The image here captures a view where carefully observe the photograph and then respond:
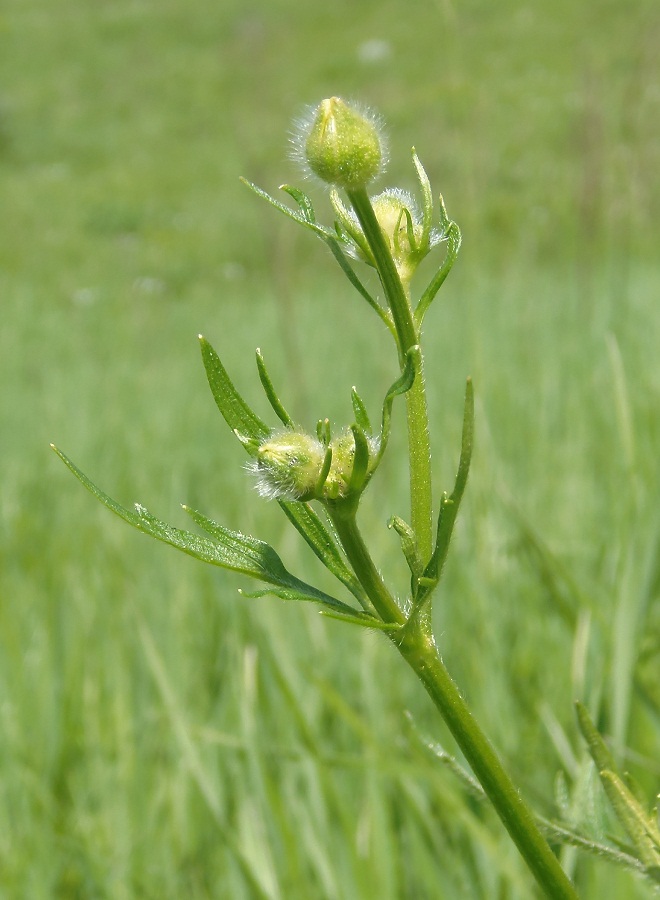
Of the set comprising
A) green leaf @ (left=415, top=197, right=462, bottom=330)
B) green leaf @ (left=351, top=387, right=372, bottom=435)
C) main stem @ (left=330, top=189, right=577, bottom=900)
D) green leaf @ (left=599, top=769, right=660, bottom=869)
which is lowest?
green leaf @ (left=599, top=769, right=660, bottom=869)

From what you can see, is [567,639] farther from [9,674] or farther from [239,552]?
[239,552]

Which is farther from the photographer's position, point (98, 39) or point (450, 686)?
point (98, 39)

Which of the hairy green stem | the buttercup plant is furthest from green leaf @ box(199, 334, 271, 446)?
the hairy green stem

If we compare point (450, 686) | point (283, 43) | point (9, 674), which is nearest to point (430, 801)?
point (9, 674)

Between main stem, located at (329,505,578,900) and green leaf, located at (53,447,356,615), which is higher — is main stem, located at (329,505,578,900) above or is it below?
below

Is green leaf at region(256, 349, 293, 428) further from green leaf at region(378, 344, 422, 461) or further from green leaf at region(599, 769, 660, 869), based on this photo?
green leaf at region(599, 769, 660, 869)

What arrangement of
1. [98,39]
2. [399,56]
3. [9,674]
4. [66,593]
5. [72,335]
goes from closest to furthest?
[9,674]
[66,593]
[72,335]
[399,56]
[98,39]

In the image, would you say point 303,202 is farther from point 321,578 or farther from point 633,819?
point 321,578
